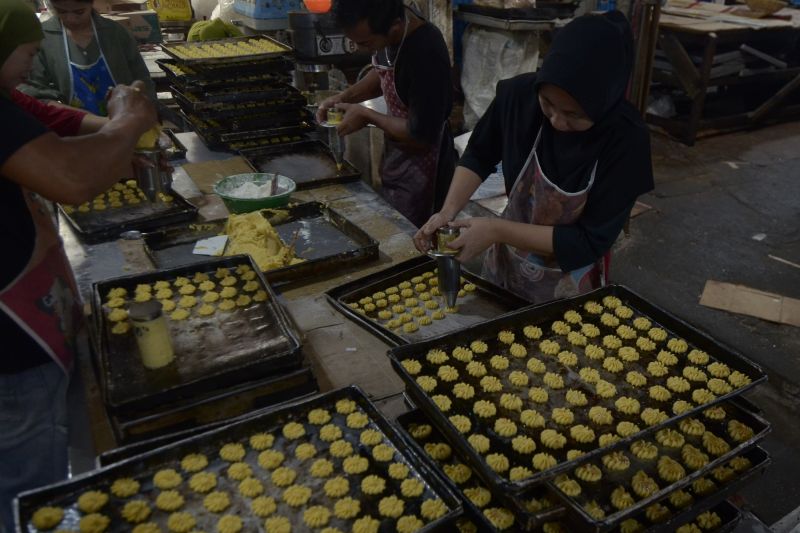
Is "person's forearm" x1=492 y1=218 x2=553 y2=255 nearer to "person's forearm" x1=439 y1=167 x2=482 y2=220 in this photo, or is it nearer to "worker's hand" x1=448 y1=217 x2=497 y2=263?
"worker's hand" x1=448 y1=217 x2=497 y2=263

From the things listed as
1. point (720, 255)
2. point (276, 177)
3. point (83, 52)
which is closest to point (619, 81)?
point (276, 177)

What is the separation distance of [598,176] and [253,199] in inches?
69.2

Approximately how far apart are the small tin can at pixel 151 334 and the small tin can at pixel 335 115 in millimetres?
2006

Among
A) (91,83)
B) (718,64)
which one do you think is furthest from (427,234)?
(718,64)

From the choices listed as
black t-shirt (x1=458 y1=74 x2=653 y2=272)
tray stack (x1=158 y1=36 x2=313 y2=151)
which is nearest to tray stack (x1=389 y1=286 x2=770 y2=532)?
black t-shirt (x1=458 y1=74 x2=653 y2=272)

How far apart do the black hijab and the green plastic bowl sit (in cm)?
159

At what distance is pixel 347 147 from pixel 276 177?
50.0 inches

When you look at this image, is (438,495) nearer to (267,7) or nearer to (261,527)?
(261,527)

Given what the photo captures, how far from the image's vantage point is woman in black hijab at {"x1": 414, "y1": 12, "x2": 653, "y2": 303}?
181cm

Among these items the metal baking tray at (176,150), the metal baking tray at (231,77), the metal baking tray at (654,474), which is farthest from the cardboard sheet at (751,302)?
the metal baking tray at (176,150)

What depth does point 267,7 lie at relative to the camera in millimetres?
5520

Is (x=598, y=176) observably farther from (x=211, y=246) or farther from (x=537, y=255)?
(x=211, y=246)

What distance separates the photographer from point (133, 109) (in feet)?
6.02

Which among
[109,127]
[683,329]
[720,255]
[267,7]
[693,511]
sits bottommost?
[720,255]
